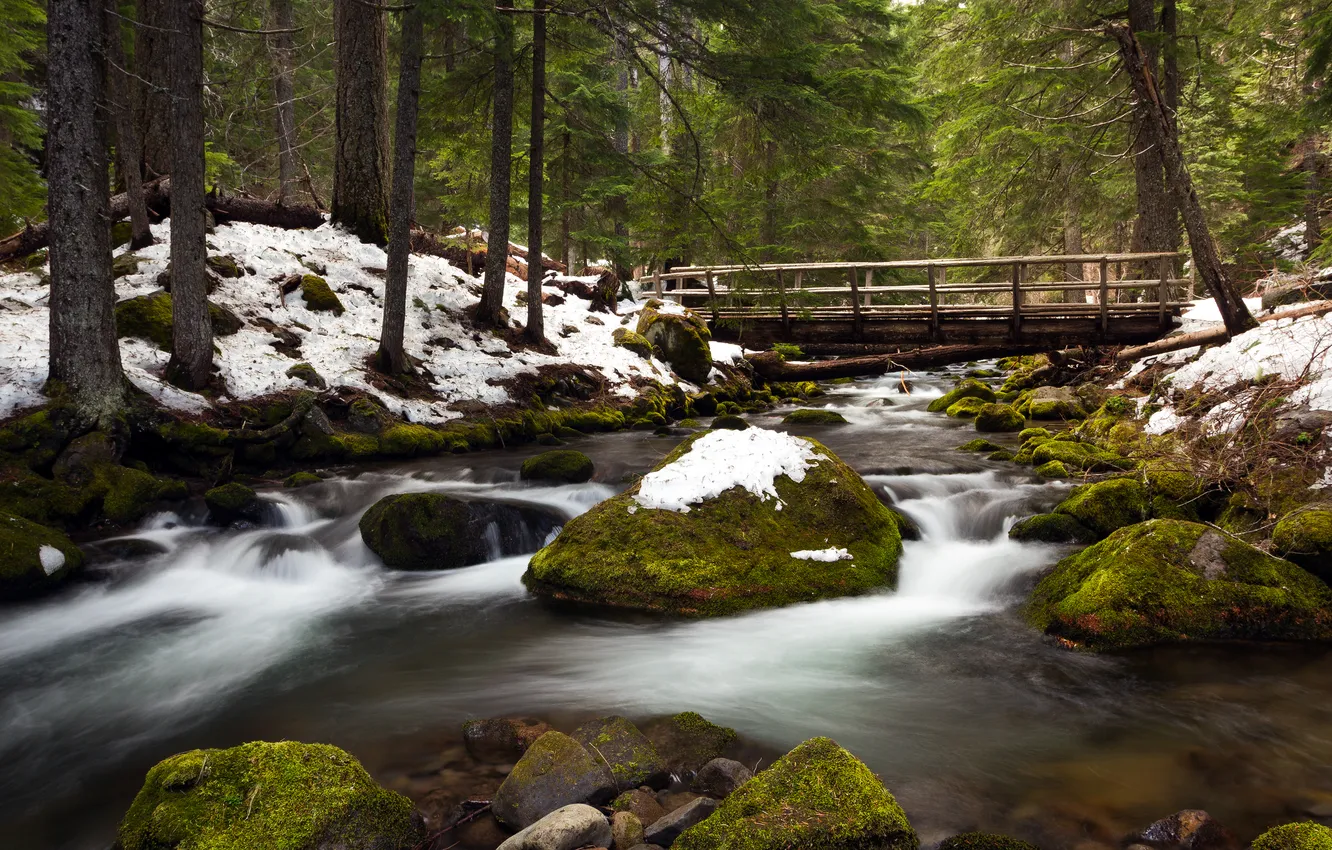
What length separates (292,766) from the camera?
2.82 metres

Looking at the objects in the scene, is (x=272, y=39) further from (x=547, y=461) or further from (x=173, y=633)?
(x=173, y=633)

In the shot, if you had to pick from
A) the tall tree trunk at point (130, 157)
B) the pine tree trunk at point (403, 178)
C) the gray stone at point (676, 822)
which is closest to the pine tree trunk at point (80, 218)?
the tall tree trunk at point (130, 157)

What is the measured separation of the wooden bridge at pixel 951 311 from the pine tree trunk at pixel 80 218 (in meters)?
7.91

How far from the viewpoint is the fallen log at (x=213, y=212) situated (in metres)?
10.6

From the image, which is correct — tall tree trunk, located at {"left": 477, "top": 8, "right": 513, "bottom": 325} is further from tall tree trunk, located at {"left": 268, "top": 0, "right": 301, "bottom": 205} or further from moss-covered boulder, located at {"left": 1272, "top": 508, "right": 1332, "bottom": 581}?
moss-covered boulder, located at {"left": 1272, "top": 508, "right": 1332, "bottom": 581}

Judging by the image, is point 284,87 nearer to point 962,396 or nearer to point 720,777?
point 962,396

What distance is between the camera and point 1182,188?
9273mm

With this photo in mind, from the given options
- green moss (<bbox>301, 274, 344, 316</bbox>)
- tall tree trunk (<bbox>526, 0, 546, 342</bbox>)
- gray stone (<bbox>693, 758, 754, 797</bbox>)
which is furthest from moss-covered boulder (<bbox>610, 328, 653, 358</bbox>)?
gray stone (<bbox>693, 758, 754, 797</bbox>)

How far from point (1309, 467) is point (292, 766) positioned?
22.8 feet

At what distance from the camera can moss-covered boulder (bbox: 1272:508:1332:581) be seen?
4.64m

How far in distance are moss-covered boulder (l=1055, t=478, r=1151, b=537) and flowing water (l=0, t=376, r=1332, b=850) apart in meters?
0.54

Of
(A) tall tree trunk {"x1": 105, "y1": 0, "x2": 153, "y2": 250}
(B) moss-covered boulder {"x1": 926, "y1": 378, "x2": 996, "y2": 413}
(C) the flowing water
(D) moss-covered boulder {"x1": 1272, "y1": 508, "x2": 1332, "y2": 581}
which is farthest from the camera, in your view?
(B) moss-covered boulder {"x1": 926, "y1": 378, "x2": 996, "y2": 413}

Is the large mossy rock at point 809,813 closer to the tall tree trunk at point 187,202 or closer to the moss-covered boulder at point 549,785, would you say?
the moss-covered boulder at point 549,785

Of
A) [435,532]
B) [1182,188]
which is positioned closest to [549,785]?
[435,532]
